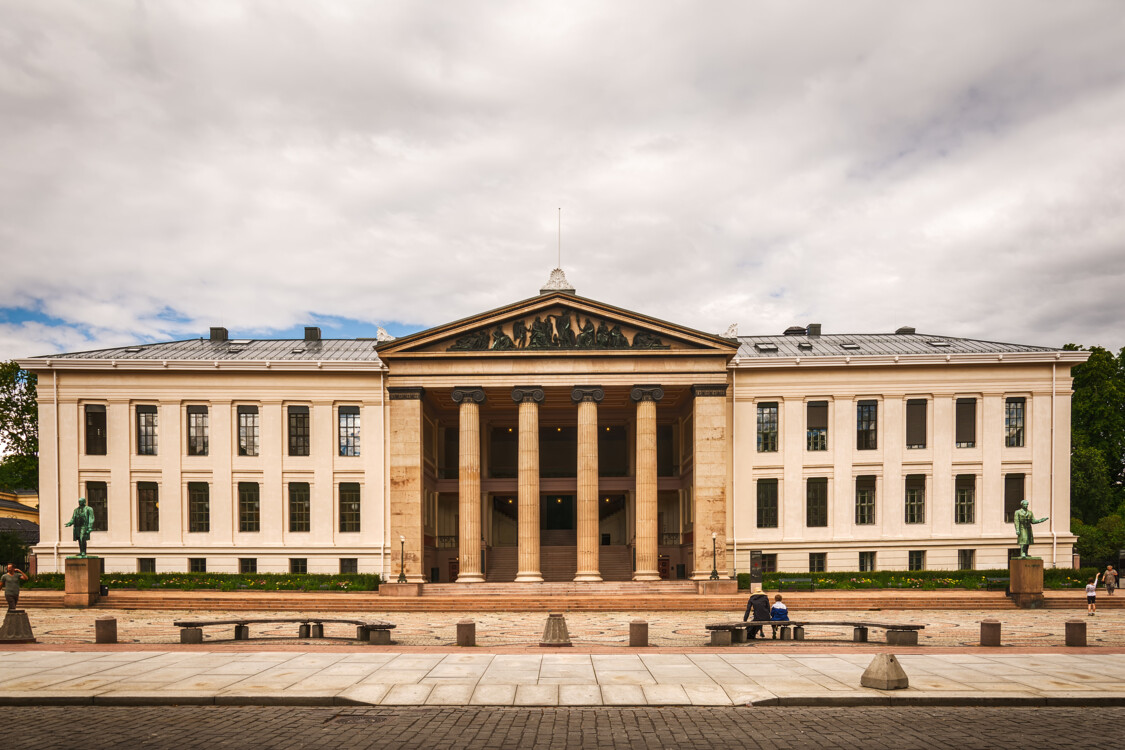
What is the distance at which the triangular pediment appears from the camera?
48.5 meters

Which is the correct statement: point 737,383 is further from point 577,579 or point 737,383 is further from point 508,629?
Answer: point 508,629

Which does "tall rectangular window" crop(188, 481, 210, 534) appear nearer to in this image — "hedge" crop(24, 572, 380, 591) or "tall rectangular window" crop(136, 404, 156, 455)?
"tall rectangular window" crop(136, 404, 156, 455)

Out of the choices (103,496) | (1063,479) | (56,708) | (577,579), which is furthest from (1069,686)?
(103,496)

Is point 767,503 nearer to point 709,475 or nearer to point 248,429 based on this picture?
point 709,475

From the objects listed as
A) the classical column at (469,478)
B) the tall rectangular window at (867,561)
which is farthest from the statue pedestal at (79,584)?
the tall rectangular window at (867,561)

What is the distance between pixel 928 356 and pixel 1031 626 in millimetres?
23325

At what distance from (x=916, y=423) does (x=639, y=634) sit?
34636 mm

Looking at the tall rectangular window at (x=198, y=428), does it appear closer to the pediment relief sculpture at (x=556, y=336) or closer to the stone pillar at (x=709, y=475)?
the pediment relief sculpture at (x=556, y=336)

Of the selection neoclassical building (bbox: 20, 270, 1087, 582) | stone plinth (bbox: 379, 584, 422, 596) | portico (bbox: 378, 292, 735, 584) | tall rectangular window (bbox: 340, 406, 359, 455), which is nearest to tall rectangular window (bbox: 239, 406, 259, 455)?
neoclassical building (bbox: 20, 270, 1087, 582)

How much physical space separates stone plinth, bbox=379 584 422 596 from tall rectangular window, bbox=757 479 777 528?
2204cm

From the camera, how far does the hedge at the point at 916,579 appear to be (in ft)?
143

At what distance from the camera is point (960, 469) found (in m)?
51.7

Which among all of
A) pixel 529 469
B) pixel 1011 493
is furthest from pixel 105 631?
pixel 1011 493

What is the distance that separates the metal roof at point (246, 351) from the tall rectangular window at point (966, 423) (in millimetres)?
37768
